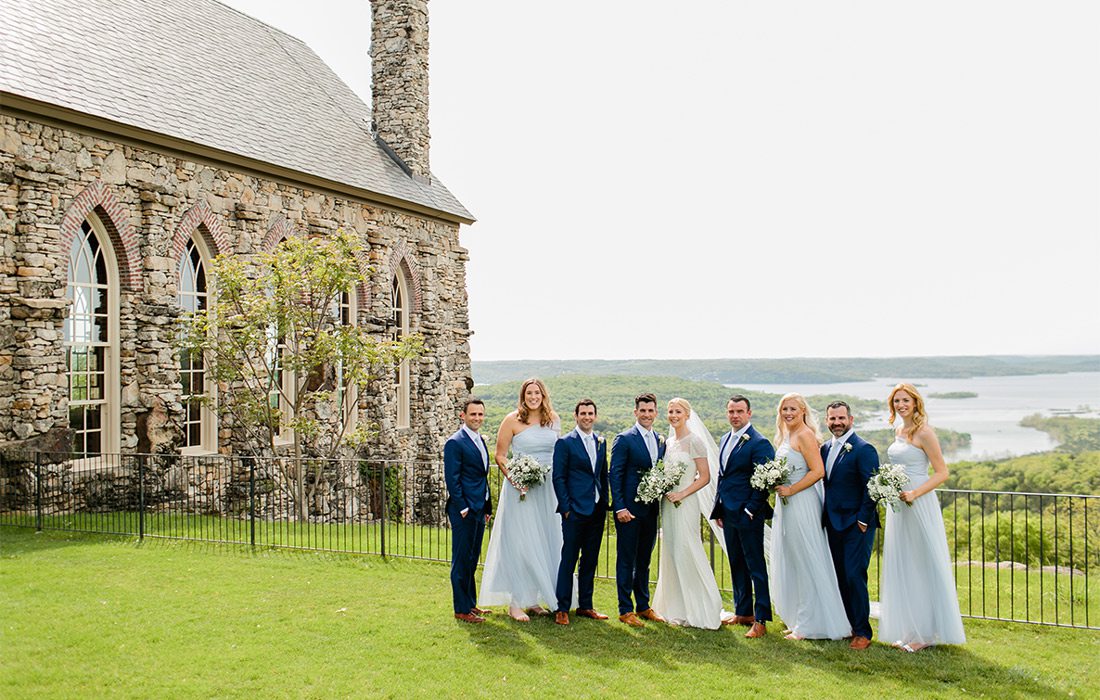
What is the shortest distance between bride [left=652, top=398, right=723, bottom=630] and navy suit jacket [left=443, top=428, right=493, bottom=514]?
65.5 inches

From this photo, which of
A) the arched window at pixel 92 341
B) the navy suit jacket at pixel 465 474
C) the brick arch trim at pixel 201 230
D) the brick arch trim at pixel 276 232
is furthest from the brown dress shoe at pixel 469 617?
the brick arch trim at pixel 276 232

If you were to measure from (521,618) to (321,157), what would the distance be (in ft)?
52.1

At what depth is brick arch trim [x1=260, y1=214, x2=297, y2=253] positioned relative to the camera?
19.2m

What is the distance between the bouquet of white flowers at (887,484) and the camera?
285 inches

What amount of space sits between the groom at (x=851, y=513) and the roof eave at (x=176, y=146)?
42.9ft

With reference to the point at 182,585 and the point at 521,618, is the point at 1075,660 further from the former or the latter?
the point at 182,585

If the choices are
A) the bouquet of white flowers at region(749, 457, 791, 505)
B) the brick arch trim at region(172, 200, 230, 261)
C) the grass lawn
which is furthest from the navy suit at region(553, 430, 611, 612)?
the brick arch trim at region(172, 200, 230, 261)

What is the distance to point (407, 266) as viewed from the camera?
24859mm

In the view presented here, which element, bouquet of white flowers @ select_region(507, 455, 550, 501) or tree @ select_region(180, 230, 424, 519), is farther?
tree @ select_region(180, 230, 424, 519)

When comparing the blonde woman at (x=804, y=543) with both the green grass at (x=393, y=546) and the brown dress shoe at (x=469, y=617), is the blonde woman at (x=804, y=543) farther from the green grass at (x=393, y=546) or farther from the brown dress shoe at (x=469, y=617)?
the brown dress shoe at (x=469, y=617)

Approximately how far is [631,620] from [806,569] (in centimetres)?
160

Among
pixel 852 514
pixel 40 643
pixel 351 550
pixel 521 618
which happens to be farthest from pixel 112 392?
pixel 852 514

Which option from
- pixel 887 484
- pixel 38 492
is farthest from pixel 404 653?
pixel 38 492

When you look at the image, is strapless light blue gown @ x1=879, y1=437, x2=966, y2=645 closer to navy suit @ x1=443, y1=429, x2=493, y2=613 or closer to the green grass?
the green grass
